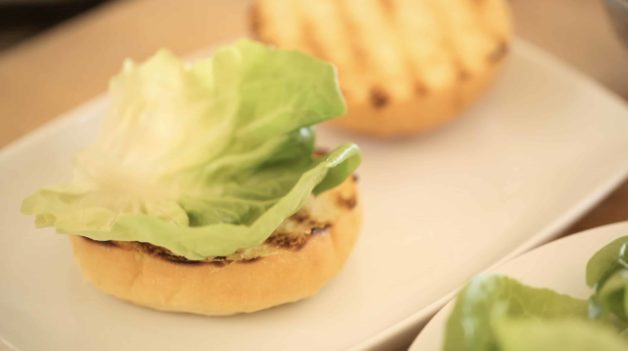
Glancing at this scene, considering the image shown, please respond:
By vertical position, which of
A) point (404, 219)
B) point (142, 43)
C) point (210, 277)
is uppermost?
point (142, 43)

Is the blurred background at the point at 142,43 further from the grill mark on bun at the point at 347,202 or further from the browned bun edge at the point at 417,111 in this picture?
the grill mark on bun at the point at 347,202

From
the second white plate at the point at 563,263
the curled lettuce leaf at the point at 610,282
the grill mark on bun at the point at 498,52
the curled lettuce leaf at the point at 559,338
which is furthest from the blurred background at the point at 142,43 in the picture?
the curled lettuce leaf at the point at 559,338

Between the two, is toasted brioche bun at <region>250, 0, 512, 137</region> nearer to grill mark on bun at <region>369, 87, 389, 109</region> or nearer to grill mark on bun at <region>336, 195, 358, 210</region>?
grill mark on bun at <region>369, 87, 389, 109</region>

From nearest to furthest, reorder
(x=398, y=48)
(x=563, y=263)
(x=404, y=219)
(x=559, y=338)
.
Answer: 1. (x=559, y=338)
2. (x=563, y=263)
3. (x=404, y=219)
4. (x=398, y=48)

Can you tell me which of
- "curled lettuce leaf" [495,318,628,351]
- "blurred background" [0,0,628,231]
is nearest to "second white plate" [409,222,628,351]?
"curled lettuce leaf" [495,318,628,351]

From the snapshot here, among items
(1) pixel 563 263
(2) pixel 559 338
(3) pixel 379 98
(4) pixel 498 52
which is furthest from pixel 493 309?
(4) pixel 498 52

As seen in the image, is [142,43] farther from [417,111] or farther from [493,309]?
[493,309]

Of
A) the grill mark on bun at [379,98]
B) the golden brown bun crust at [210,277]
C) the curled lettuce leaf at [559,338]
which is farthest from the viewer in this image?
the grill mark on bun at [379,98]
